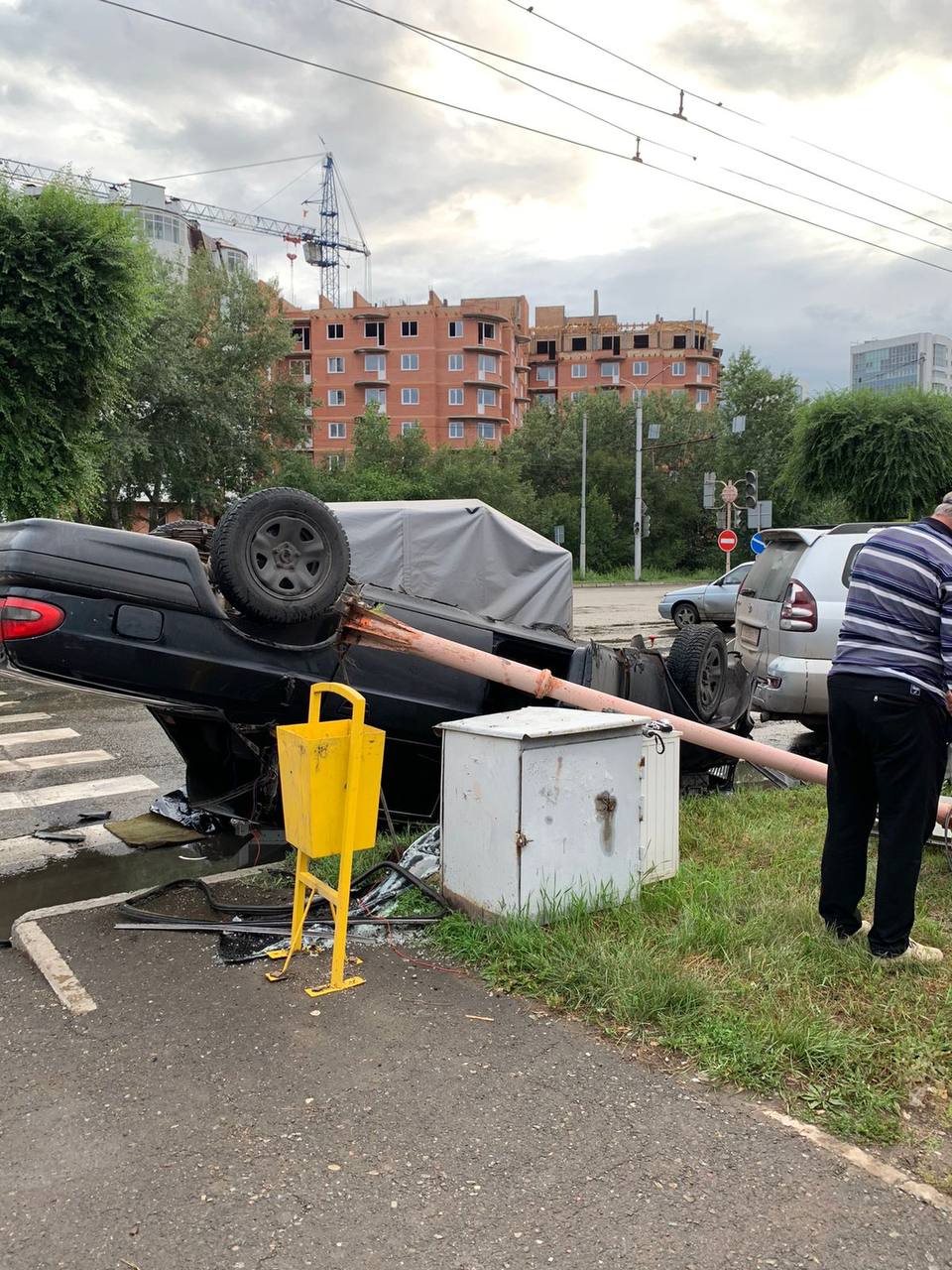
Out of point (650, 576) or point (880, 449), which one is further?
point (650, 576)

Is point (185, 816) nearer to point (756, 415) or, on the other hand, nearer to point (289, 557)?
point (289, 557)

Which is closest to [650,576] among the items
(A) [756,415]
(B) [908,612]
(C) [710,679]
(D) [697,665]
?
(A) [756,415]

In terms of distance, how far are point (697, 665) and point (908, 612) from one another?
2.61 metres

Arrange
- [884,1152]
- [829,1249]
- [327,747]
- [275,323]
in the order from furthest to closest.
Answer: [275,323], [327,747], [884,1152], [829,1249]

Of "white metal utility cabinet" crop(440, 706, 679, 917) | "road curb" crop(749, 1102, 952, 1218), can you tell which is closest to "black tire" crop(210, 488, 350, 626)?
"white metal utility cabinet" crop(440, 706, 679, 917)

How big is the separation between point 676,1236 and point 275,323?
1491 inches

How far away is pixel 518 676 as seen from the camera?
5188 mm

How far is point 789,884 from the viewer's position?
477 cm

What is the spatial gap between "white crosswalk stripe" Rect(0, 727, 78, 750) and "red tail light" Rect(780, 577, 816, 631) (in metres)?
6.78

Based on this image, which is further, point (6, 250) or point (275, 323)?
point (275, 323)

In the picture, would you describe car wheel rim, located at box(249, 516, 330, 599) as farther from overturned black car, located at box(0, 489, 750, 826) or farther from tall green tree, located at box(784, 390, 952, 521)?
tall green tree, located at box(784, 390, 952, 521)

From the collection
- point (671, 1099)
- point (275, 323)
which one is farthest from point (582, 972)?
point (275, 323)

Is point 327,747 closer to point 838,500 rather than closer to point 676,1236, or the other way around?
point 676,1236

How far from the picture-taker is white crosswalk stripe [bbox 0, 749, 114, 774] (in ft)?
27.2
